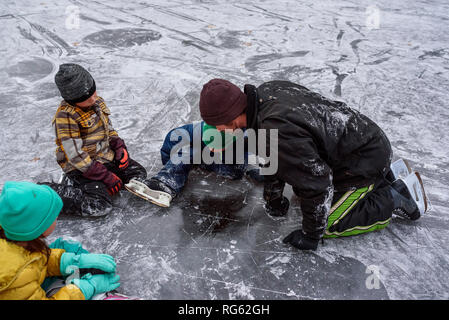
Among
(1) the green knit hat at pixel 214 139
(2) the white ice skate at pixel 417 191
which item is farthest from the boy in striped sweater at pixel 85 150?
(2) the white ice skate at pixel 417 191

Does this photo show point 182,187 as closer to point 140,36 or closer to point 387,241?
point 387,241

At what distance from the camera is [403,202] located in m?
2.33

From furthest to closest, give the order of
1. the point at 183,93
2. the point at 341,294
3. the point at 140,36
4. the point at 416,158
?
the point at 140,36, the point at 183,93, the point at 416,158, the point at 341,294

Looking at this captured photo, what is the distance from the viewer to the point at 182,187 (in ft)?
9.00

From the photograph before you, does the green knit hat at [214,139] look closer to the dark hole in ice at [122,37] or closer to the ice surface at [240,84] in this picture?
the ice surface at [240,84]

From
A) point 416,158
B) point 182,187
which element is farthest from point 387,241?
point 182,187

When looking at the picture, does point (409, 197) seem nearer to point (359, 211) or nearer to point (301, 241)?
point (359, 211)

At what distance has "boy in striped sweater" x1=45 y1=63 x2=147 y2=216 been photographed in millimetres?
2268

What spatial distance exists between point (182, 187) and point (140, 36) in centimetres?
410

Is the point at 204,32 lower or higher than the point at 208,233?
higher

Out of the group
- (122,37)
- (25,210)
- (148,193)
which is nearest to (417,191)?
(148,193)

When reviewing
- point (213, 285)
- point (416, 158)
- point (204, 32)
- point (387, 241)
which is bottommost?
point (213, 285)

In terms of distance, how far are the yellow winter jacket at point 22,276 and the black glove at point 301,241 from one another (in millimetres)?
1342

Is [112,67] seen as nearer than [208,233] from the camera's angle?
No
